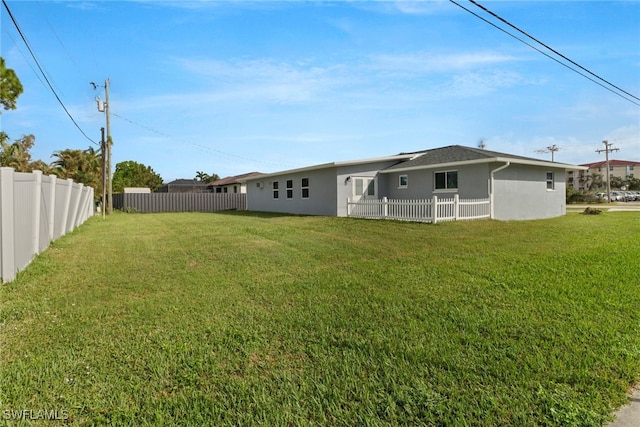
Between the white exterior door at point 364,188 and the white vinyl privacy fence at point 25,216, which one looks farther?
the white exterior door at point 364,188

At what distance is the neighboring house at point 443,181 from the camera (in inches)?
570

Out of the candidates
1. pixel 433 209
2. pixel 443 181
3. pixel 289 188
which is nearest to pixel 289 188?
pixel 289 188

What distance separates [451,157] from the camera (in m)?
16.0

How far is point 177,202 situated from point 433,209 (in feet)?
71.4

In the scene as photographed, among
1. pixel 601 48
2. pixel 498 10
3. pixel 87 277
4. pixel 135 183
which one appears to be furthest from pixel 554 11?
pixel 135 183

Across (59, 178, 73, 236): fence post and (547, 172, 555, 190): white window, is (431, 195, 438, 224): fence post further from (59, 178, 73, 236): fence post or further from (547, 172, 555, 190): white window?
(59, 178, 73, 236): fence post

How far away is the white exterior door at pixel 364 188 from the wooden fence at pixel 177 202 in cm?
1373

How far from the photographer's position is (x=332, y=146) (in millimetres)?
24500

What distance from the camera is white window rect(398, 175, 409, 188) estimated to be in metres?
17.2

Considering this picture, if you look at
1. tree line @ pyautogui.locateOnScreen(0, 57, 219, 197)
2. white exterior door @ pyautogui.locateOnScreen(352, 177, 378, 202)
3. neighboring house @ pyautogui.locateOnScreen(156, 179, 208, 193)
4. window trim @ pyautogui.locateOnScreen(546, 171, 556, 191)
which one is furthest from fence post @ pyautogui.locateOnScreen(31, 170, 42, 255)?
neighboring house @ pyautogui.locateOnScreen(156, 179, 208, 193)

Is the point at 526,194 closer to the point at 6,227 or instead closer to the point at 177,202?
the point at 6,227

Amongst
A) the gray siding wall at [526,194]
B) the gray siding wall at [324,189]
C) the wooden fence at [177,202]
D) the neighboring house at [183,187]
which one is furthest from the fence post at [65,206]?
the neighboring house at [183,187]

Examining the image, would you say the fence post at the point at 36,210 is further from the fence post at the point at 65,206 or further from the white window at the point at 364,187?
the white window at the point at 364,187

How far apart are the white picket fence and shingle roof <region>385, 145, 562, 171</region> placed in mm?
1968
